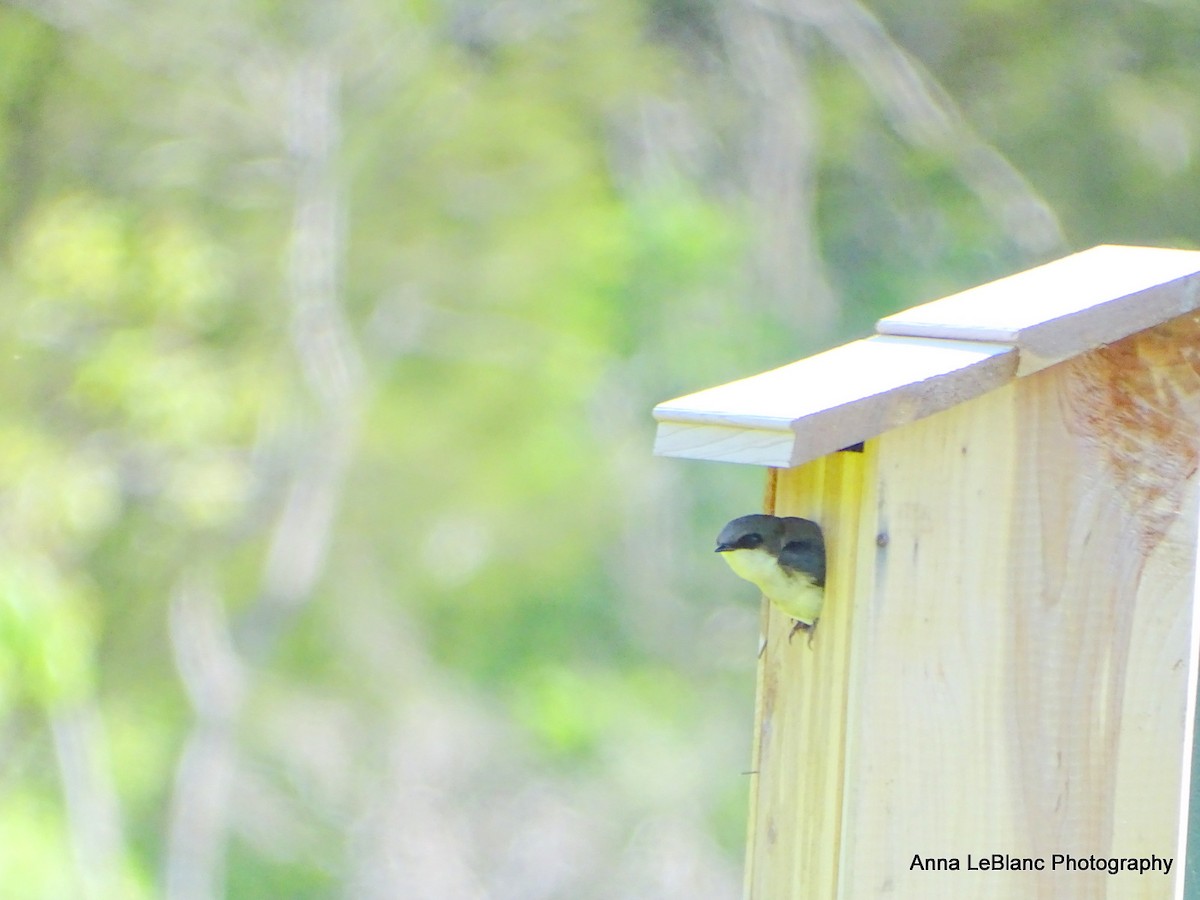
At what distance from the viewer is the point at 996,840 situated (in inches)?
59.5

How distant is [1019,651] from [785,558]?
0.22 meters

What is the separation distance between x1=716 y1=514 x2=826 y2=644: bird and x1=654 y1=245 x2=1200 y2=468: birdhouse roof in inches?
5.9

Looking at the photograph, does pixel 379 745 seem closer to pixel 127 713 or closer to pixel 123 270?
pixel 127 713

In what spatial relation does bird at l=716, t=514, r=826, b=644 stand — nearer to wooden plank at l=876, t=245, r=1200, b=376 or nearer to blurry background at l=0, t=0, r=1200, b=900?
wooden plank at l=876, t=245, r=1200, b=376

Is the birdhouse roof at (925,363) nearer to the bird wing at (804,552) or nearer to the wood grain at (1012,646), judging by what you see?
the wood grain at (1012,646)

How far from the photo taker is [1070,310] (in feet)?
4.96

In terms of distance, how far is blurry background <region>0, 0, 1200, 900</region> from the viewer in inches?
289

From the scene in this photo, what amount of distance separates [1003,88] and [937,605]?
6.31m

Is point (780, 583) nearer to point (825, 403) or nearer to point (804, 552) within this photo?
point (804, 552)

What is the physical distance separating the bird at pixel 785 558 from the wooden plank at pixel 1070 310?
21cm

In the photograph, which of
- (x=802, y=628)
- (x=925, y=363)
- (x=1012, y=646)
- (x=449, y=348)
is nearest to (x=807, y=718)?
(x=802, y=628)

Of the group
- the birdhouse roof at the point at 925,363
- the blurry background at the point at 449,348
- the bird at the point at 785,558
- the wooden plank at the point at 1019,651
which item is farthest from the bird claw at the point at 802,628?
the blurry background at the point at 449,348

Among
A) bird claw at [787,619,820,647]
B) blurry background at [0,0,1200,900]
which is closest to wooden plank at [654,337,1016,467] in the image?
bird claw at [787,619,820,647]

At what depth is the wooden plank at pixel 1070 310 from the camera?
1495mm
